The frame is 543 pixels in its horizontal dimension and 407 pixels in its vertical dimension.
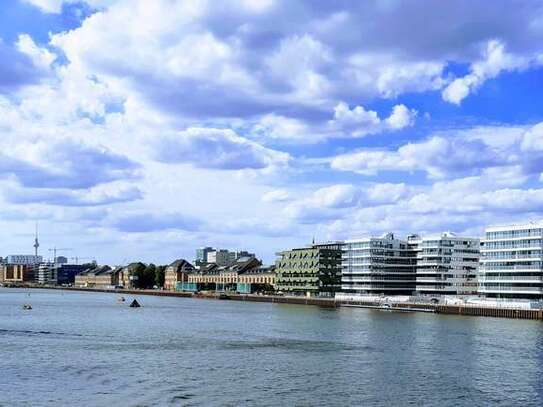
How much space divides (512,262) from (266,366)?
113 metres

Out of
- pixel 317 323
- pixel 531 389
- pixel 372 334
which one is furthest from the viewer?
pixel 317 323

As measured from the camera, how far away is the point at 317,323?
409ft

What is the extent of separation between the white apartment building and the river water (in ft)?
175

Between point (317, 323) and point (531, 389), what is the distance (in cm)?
6941

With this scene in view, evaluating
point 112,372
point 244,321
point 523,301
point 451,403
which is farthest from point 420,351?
point 523,301

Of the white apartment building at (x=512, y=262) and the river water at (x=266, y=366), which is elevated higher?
the white apartment building at (x=512, y=262)

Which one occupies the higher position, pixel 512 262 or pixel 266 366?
pixel 512 262

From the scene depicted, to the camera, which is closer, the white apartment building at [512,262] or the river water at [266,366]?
→ the river water at [266,366]

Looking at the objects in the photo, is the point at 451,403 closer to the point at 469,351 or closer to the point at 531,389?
the point at 531,389

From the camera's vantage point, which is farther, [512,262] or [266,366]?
[512,262]

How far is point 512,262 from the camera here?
166 meters

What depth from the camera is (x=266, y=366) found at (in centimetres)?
6619

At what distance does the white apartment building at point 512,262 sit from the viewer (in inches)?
6280

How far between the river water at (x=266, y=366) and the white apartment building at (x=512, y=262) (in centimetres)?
5348
